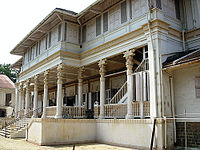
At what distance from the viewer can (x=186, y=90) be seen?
10.4 metres

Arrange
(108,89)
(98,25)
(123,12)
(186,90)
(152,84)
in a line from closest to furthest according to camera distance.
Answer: (152,84)
(186,90)
(123,12)
(98,25)
(108,89)

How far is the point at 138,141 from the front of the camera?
414 inches

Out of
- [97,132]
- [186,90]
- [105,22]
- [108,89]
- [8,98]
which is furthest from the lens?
[8,98]

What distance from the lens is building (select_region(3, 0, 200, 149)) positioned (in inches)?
402

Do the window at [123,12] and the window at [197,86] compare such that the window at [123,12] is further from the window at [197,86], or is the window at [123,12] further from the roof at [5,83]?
the roof at [5,83]

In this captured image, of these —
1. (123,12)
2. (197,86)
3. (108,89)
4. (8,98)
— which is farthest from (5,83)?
(197,86)

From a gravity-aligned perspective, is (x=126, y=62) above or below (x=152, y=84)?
above

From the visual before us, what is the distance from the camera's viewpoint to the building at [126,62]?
10.2 metres

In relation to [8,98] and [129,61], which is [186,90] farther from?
[8,98]

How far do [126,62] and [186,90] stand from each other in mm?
3287

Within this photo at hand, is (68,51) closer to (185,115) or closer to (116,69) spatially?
(116,69)

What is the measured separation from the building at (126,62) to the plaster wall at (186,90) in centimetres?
4

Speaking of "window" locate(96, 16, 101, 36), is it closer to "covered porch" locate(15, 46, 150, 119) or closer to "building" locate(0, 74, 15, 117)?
"covered porch" locate(15, 46, 150, 119)

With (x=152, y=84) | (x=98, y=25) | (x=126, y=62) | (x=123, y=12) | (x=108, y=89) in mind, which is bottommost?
(x=152, y=84)
